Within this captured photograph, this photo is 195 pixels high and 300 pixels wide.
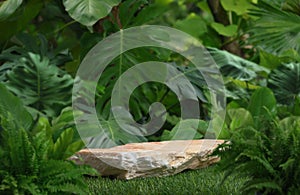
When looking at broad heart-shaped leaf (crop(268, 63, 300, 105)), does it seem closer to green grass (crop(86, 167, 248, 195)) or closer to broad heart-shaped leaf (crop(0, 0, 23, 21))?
green grass (crop(86, 167, 248, 195))

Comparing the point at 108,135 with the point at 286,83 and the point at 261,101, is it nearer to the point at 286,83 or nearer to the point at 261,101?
the point at 261,101

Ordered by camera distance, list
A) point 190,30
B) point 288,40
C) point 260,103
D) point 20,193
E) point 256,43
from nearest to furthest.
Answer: point 20,193
point 260,103
point 288,40
point 256,43
point 190,30

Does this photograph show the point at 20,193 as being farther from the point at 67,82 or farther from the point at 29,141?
the point at 67,82

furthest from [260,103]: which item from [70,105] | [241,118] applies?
[70,105]

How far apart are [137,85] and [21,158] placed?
1945 millimetres

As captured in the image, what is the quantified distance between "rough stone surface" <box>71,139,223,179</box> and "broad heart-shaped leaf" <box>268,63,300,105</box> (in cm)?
144

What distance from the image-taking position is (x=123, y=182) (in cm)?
296

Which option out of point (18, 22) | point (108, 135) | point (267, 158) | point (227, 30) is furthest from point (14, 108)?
point (227, 30)

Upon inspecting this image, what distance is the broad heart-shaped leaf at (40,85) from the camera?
367 centimetres

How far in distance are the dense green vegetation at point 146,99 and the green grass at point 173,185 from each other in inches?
0.4

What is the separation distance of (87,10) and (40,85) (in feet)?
2.36

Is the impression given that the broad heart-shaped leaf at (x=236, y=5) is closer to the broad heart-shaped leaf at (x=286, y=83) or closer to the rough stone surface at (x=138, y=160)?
the broad heart-shaped leaf at (x=286, y=83)

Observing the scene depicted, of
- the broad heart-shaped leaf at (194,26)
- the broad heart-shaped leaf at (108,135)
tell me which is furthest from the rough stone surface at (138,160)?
the broad heart-shaped leaf at (194,26)

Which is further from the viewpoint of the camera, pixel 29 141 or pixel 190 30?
pixel 190 30
